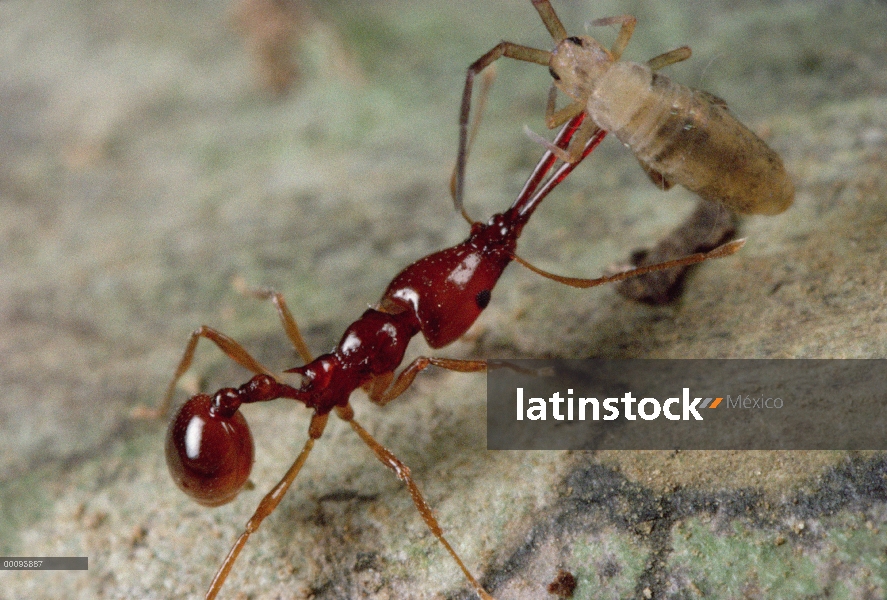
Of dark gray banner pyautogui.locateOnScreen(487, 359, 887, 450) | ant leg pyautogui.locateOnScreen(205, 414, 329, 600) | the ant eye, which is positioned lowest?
dark gray banner pyautogui.locateOnScreen(487, 359, 887, 450)

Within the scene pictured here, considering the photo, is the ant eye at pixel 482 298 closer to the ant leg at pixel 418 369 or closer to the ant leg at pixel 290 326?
the ant leg at pixel 418 369

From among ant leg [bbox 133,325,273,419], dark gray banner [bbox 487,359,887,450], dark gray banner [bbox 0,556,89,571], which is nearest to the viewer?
dark gray banner [bbox 487,359,887,450]

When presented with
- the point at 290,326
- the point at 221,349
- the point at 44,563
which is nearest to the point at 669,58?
the point at 290,326

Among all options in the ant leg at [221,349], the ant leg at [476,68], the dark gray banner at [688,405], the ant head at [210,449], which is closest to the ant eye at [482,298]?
the dark gray banner at [688,405]

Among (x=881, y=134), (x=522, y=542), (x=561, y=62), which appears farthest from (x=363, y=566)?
(x=881, y=134)

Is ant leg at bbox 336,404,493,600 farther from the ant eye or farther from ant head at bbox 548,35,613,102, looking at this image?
ant head at bbox 548,35,613,102

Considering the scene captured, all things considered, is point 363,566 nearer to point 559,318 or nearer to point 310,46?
point 559,318

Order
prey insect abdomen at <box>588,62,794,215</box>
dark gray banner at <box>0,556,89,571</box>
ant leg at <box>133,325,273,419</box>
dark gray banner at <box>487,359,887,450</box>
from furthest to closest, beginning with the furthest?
1. ant leg at <box>133,325,273,419</box>
2. dark gray banner at <box>0,556,89,571</box>
3. prey insect abdomen at <box>588,62,794,215</box>
4. dark gray banner at <box>487,359,887,450</box>

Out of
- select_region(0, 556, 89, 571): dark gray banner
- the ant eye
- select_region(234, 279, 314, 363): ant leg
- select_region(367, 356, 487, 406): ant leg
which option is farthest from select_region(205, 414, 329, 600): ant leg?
the ant eye
